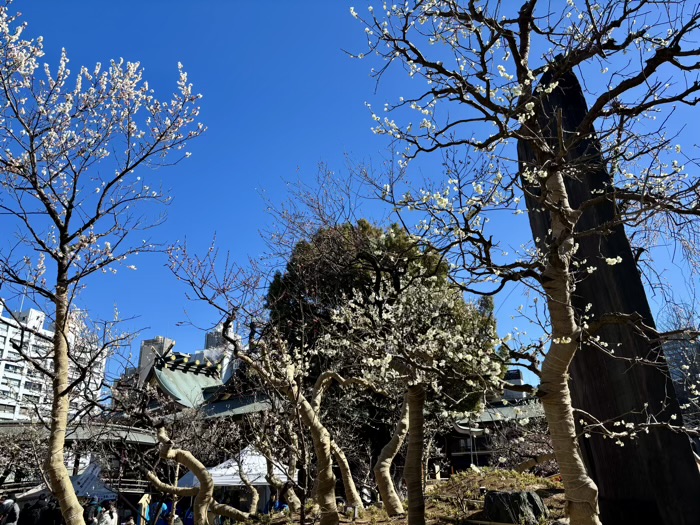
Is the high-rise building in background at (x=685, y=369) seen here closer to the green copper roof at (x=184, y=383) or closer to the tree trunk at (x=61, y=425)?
the tree trunk at (x=61, y=425)

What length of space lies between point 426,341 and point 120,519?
1651 cm

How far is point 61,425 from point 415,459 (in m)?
4.94

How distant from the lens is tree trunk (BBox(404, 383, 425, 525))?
6.91 m

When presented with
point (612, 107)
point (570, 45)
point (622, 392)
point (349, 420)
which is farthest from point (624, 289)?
point (349, 420)

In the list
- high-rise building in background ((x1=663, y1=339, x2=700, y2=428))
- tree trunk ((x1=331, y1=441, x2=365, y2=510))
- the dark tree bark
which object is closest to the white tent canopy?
tree trunk ((x1=331, y1=441, x2=365, y2=510))

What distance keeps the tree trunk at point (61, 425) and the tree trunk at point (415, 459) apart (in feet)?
14.4

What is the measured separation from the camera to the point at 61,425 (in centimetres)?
423

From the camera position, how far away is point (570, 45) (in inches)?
177

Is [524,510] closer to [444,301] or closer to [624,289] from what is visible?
[624,289]

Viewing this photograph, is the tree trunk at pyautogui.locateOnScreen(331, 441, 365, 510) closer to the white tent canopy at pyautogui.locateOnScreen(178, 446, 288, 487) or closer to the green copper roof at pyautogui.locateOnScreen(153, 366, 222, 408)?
the white tent canopy at pyautogui.locateOnScreen(178, 446, 288, 487)

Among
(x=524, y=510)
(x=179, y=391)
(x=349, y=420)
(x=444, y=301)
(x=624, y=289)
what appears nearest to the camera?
(x=624, y=289)

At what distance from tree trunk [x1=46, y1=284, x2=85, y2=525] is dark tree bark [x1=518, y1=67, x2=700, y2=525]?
4496mm

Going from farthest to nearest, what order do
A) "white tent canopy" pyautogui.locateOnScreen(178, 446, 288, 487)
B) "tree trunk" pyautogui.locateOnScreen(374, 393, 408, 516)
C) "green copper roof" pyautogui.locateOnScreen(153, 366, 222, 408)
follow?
"green copper roof" pyautogui.locateOnScreen(153, 366, 222, 408)
"white tent canopy" pyautogui.locateOnScreen(178, 446, 288, 487)
"tree trunk" pyautogui.locateOnScreen(374, 393, 408, 516)

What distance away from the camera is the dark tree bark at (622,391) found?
4.84m
